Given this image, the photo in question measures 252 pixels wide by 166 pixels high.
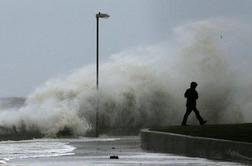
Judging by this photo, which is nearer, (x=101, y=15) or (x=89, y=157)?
(x=89, y=157)

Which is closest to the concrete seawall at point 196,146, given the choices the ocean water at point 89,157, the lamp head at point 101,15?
the ocean water at point 89,157

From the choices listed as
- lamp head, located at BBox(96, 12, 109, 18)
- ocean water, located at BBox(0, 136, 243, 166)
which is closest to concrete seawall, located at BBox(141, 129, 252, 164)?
ocean water, located at BBox(0, 136, 243, 166)

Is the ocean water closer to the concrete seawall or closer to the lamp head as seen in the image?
the concrete seawall

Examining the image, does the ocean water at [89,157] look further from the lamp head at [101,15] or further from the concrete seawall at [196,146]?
the lamp head at [101,15]

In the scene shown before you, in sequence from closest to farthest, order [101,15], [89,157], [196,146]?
[196,146]
[89,157]
[101,15]

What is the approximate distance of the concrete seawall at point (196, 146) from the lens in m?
15.6

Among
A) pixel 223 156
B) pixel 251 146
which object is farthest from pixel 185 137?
pixel 251 146

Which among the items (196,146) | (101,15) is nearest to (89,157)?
(196,146)

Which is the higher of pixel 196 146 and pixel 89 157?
pixel 196 146

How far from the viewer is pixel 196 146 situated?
17.5 meters

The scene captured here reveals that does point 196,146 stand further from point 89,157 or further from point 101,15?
point 101,15

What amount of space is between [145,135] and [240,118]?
13.6 meters

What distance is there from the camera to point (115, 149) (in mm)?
21250

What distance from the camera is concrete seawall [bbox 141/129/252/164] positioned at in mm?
15562
